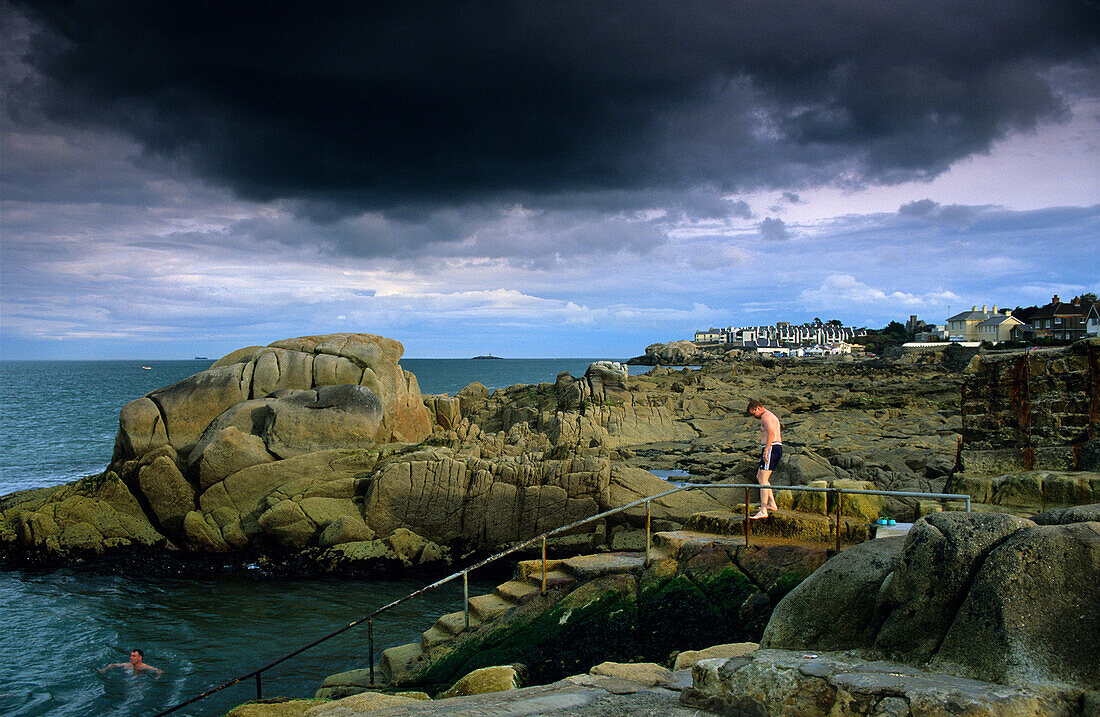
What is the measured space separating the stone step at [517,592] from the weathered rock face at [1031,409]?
24.1 ft

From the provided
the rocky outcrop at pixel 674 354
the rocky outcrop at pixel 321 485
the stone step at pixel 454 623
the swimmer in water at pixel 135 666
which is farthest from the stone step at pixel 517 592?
the rocky outcrop at pixel 674 354

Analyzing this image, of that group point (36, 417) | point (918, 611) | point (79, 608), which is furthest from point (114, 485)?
point (36, 417)

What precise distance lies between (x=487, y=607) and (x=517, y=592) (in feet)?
1.65

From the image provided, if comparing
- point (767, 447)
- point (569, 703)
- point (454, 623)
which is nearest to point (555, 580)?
point (454, 623)

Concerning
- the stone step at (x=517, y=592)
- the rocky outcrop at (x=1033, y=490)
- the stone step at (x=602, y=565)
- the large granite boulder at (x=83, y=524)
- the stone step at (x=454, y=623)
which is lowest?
the large granite boulder at (x=83, y=524)

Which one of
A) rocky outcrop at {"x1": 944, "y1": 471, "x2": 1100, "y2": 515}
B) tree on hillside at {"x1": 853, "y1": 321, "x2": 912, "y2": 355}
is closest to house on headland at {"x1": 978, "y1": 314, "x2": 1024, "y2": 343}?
tree on hillside at {"x1": 853, "y1": 321, "x2": 912, "y2": 355}

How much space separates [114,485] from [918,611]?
20.7 meters

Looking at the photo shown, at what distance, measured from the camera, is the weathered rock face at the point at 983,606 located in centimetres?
407

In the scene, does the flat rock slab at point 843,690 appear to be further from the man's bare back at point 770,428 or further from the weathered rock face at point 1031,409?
the weathered rock face at point 1031,409

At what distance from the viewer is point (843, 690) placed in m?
4.26

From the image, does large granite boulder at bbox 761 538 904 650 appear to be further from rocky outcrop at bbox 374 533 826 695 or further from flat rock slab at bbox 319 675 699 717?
rocky outcrop at bbox 374 533 826 695

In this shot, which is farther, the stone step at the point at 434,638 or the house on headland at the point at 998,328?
the house on headland at the point at 998,328

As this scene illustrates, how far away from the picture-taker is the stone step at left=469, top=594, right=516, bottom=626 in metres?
9.98

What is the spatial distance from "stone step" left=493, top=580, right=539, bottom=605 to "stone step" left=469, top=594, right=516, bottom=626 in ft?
0.22
